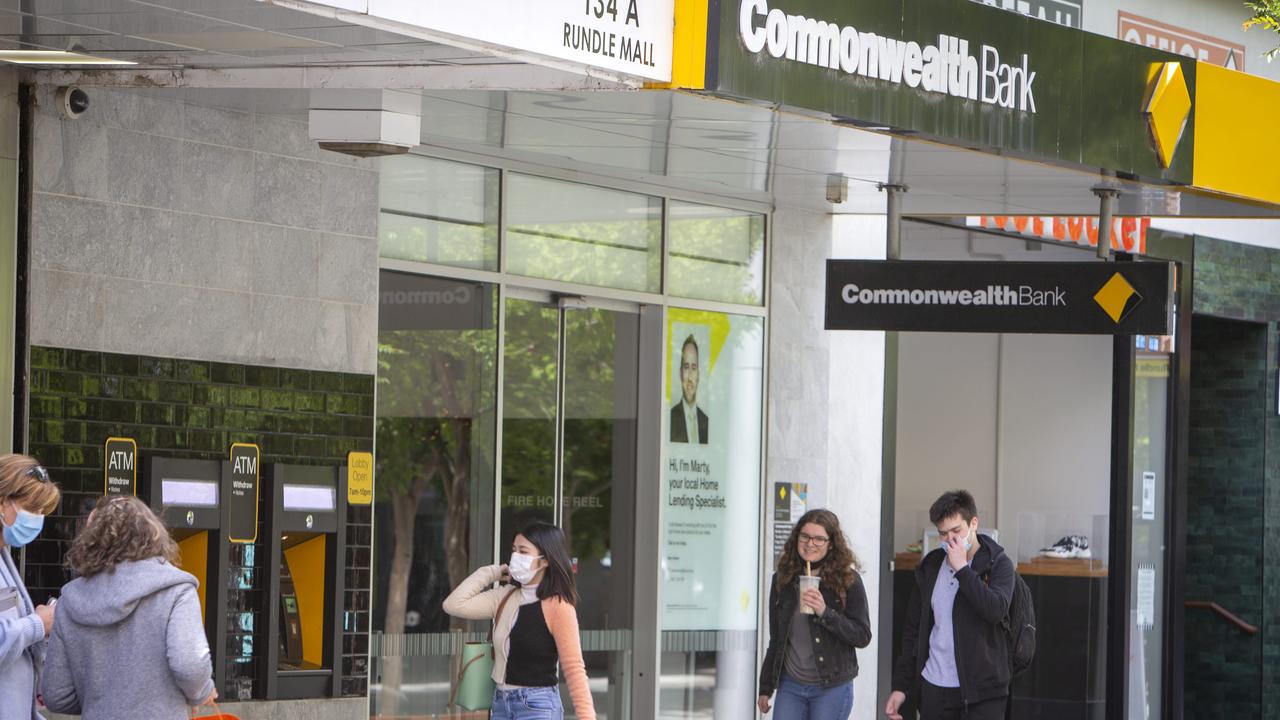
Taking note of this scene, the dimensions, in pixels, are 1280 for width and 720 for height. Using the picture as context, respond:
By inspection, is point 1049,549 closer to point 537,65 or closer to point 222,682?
point 222,682

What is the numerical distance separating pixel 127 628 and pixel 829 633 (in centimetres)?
371

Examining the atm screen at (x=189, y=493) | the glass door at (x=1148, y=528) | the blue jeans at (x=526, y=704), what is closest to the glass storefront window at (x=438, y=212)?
the atm screen at (x=189, y=493)

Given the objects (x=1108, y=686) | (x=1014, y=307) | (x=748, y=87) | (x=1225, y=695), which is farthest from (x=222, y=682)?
(x=1225, y=695)

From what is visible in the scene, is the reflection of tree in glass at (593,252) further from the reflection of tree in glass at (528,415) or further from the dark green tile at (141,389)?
the dark green tile at (141,389)

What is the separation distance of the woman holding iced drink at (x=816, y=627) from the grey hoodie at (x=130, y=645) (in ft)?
11.4

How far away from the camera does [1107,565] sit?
45.5ft

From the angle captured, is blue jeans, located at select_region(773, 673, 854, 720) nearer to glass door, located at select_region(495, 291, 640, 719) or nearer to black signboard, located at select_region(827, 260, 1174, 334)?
black signboard, located at select_region(827, 260, 1174, 334)

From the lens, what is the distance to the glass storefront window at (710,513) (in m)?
11.4

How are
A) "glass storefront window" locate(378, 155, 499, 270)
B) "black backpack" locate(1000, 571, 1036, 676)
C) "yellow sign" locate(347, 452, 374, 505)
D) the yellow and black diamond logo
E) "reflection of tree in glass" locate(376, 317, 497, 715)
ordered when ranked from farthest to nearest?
"reflection of tree in glass" locate(376, 317, 497, 715)
"glass storefront window" locate(378, 155, 499, 270)
the yellow and black diamond logo
"yellow sign" locate(347, 452, 374, 505)
"black backpack" locate(1000, 571, 1036, 676)

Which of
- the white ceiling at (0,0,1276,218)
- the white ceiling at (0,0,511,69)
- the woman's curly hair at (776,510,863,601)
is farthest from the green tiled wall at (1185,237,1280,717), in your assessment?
the white ceiling at (0,0,511,69)

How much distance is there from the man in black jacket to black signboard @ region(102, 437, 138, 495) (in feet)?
10.7

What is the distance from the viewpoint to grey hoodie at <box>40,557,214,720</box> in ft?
18.7

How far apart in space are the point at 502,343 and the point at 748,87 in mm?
3169

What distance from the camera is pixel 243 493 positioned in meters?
8.48
